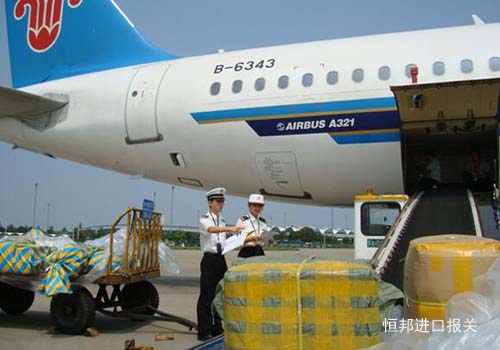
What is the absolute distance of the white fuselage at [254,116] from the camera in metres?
9.30

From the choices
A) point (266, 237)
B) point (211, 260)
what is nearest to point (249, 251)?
point (266, 237)

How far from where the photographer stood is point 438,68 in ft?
29.8

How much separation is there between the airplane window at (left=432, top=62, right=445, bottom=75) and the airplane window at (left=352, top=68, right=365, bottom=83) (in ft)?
3.54

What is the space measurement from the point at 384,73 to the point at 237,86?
2.56 meters

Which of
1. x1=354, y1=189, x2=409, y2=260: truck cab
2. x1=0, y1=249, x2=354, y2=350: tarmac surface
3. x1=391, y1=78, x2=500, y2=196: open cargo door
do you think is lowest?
x1=0, y1=249, x2=354, y2=350: tarmac surface

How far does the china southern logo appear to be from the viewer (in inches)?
547

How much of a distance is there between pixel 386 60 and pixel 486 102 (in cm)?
188

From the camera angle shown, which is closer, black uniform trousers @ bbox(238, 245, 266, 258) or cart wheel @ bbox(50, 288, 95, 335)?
black uniform trousers @ bbox(238, 245, 266, 258)

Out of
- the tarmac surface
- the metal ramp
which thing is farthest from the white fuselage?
the tarmac surface

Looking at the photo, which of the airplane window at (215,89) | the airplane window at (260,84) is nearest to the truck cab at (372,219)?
the airplane window at (260,84)

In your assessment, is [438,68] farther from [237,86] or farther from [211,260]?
[211,260]

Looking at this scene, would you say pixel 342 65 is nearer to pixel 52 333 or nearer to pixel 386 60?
pixel 386 60

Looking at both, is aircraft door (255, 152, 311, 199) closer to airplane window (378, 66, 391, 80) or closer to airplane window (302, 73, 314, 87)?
airplane window (302, 73, 314, 87)

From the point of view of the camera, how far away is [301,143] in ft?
31.8
